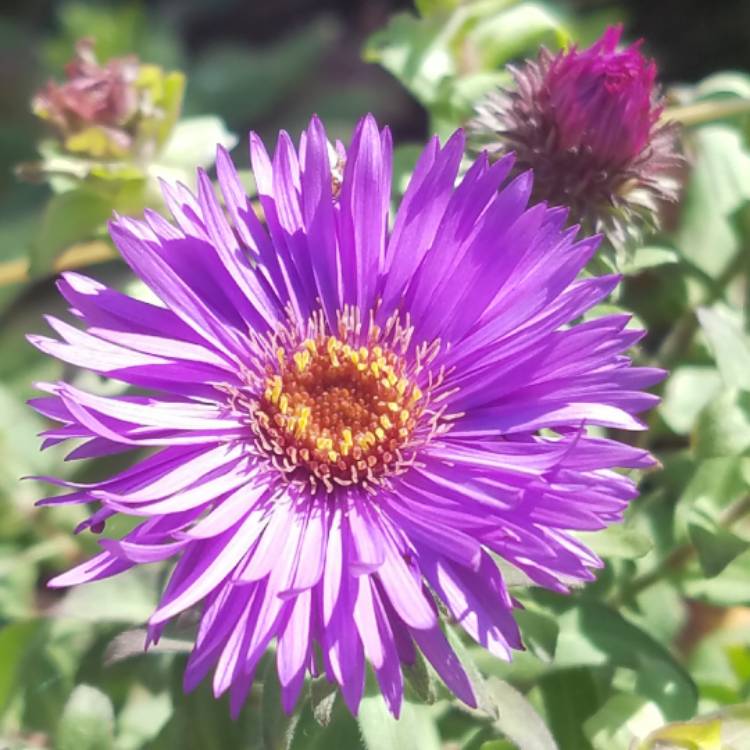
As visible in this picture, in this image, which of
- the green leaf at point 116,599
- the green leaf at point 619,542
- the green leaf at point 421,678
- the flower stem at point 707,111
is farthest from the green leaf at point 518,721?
the flower stem at point 707,111

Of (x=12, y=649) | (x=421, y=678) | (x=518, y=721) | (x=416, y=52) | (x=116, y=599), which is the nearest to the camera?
(x=421, y=678)

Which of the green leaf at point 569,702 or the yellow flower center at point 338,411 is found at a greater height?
the yellow flower center at point 338,411

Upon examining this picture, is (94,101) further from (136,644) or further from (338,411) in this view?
(136,644)

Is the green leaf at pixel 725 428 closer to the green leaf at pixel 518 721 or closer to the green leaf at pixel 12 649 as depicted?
the green leaf at pixel 518 721

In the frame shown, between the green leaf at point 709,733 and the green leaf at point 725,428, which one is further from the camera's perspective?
the green leaf at point 725,428

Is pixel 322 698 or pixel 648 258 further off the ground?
pixel 648 258

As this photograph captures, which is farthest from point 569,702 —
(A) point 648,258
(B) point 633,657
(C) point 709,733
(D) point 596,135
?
(D) point 596,135
